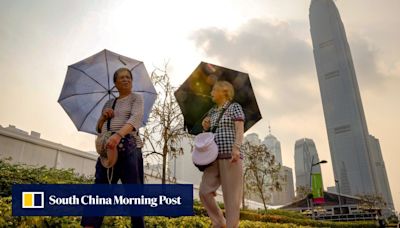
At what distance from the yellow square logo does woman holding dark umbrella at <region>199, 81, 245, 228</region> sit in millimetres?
1992

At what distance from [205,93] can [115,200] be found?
2.09 meters

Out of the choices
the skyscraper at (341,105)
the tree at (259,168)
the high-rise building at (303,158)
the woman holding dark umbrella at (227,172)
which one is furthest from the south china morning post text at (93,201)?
the skyscraper at (341,105)

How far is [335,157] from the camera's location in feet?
570

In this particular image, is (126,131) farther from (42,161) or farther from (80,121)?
(42,161)

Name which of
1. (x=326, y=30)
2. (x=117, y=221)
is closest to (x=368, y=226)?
(x=117, y=221)

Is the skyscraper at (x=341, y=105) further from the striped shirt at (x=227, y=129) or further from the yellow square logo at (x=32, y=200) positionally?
the yellow square logo at (x=32, y=200)

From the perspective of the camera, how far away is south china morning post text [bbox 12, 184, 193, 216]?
11.4ft

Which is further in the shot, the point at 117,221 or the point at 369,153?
the point at 369,153

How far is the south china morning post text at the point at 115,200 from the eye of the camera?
356 cm

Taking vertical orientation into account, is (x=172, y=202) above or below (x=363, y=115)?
below

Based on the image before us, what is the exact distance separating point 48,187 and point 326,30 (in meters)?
203

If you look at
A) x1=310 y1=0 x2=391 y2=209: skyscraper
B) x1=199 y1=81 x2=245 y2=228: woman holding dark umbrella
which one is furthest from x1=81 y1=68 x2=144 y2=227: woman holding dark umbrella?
x1=310 y1=0 x2=391 y2=209: skyscraper

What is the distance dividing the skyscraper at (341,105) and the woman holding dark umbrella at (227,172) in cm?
17507

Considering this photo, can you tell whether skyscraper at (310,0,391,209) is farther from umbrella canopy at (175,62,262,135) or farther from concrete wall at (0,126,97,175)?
umbrella canopy at (175,62,262,135)
